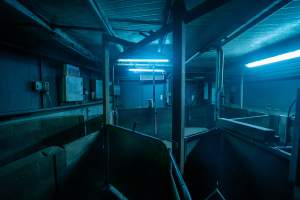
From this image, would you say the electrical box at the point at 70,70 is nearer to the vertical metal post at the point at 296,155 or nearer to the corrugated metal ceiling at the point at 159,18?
the corrugated metal ceiling at the point at 159,18

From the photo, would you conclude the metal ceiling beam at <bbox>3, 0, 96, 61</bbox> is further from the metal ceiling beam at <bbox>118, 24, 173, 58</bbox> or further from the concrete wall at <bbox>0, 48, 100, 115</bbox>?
the metal ceiling beam at <bbox>118, 24, 173, 58</bbox>

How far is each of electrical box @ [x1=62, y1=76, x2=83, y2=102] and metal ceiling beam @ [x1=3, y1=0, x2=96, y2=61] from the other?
26.3 inches

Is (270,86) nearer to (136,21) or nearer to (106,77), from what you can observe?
(136,21)

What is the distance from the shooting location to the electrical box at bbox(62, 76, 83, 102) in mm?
3250

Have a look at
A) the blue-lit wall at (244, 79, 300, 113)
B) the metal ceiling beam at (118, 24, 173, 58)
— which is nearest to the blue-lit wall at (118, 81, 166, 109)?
the blue-lit wall at (244, 79, 300, 113)

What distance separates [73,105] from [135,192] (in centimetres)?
276

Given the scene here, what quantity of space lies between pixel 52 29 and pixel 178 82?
201cm

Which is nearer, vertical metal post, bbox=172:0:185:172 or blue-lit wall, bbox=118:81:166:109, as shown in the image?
vertical metal post, bbox=172:0:185:172

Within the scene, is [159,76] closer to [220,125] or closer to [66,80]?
[66,80]

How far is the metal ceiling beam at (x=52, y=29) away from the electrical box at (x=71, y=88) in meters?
0.67

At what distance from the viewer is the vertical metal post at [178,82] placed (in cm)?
127

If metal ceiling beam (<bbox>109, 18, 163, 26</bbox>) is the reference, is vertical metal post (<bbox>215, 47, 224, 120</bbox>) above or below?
below

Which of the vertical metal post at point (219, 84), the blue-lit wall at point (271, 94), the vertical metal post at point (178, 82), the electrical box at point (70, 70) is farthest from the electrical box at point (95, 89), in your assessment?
the blue-lit wall at point (271, 94)

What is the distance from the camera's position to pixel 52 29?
2.11 metres
